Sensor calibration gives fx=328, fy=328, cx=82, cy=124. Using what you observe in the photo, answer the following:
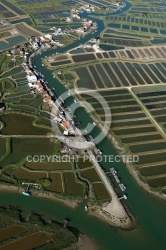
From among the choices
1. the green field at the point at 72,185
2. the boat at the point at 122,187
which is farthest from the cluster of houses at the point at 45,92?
the boat at the point at 122,187

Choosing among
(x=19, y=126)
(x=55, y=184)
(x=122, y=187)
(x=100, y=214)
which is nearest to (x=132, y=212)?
(x=122, y=187)

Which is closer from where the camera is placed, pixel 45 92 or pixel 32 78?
pixel 45 92

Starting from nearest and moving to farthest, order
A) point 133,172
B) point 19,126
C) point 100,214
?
point 100,214
point 133,172
point 19,126

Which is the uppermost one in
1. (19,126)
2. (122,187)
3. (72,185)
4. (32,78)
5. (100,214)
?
(32,78)

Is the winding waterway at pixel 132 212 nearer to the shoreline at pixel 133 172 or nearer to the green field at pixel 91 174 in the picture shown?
the shoreline at pixel 133 172

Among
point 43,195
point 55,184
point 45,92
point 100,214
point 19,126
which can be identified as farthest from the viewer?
point 45,92

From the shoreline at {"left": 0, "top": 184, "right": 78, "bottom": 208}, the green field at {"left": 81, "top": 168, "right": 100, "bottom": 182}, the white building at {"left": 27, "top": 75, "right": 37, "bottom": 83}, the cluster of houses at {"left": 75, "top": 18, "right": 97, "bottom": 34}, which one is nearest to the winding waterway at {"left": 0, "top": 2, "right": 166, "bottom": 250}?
the shoreline at {"left": 0, "top": 184, "right": 78, "bottom": 208}

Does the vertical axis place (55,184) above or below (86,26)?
below

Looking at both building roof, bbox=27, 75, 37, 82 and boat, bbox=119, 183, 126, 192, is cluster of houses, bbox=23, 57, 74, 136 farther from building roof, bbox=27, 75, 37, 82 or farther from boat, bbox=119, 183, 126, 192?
boat, bbox=119, 183, 126, 192

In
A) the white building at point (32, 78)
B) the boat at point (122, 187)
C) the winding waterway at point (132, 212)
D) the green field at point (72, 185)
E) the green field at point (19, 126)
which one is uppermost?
the white building at point (32, 78)

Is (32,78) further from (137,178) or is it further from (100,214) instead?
(100,214)

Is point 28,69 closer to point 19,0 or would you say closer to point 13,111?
point 13,111

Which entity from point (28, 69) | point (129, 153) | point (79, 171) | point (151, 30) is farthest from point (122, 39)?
point (79, 171)
